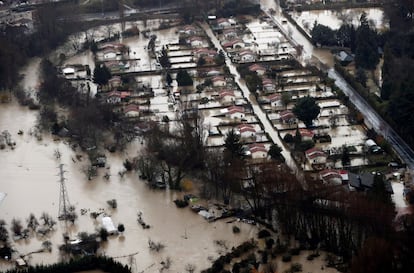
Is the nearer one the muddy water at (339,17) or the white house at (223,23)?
the muddy water at (339,17)

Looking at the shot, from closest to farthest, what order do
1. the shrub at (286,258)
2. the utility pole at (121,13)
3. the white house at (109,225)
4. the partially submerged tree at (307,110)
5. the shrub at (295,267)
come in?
1. the shrub at (295,267)
2. the shrub at (286,258)
3. the white house at (109,225)
4. the partially submerged tree at (307,110)
5. the utility pole at (121,13)

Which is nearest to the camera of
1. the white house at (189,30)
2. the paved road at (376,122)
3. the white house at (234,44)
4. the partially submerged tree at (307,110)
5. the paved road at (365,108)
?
the paved road at (376,122)

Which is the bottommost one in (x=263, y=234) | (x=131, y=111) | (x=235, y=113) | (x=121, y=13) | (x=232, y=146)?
(x=263, y=234)

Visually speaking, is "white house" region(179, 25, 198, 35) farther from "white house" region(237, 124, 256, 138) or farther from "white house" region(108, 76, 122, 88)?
"white house" region(237, 124, 256, 138)

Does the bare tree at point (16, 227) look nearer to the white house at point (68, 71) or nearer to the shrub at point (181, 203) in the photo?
the shrub at point (181, 203)

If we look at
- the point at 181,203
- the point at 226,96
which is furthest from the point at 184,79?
the point at 181,203

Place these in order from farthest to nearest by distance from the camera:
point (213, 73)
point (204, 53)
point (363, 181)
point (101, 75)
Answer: point (204, 53) → point (213, 73) → point (101, 75) → point (363, 181)

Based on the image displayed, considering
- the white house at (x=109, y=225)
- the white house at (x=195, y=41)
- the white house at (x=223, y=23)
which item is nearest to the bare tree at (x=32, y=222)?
the white house at (x=109, y=225)

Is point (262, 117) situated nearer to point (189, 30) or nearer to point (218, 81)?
point (218, 81)
